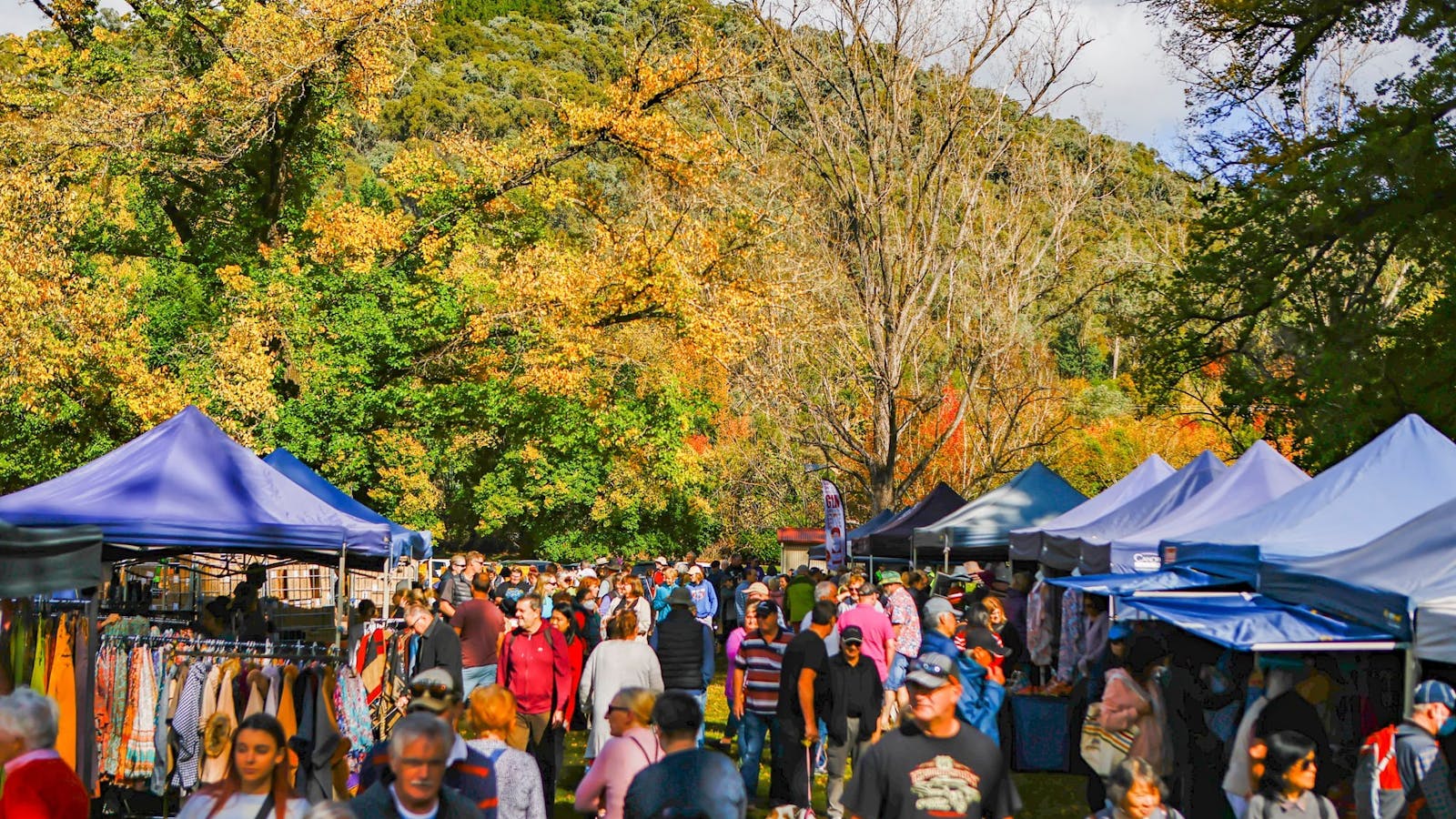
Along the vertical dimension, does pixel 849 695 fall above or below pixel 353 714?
above

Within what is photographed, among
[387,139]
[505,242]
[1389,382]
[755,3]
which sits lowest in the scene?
[1389,382]

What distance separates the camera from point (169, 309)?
1046 inches

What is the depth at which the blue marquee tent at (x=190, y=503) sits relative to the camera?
10703 millimetres

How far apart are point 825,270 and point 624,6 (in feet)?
443

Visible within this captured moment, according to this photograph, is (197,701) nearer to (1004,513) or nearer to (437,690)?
(437,690)

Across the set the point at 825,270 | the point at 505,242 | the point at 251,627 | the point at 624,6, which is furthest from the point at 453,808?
the point at 624,6

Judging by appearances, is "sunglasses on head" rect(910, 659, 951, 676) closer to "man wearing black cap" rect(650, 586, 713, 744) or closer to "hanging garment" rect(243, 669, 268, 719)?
"hanging garment" rect(243, 669, 268, 719)

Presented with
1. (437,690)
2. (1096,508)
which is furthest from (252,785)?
(1096,508)

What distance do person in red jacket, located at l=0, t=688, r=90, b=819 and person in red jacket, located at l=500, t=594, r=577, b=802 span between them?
15.9 ft

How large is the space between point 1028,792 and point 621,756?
6.77 meters

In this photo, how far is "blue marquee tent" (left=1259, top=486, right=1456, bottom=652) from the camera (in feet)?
24.0

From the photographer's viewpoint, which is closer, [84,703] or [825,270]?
[84,703]

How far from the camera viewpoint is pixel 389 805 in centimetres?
482

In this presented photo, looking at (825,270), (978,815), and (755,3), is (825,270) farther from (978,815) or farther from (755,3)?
(978,815)
